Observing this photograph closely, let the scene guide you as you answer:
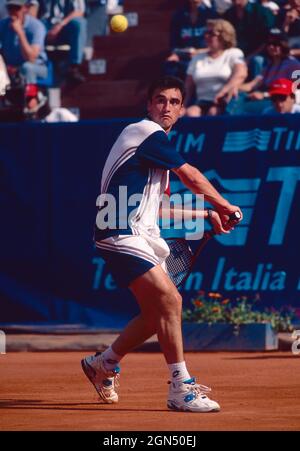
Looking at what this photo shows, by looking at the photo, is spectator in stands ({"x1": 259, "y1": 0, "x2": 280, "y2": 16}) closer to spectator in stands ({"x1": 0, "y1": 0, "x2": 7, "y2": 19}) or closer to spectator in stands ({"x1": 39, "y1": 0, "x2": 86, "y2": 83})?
spectator in stands ({"x1": 39, "y1": 0, "x2": 86, "y2": 83})

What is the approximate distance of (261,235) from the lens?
1172 cm

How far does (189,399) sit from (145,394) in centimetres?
106

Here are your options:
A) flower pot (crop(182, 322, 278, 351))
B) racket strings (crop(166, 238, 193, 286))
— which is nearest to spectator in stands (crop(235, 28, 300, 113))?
flower pot (crop(182, 322, 278, 351))

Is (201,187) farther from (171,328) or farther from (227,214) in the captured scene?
(171,328)

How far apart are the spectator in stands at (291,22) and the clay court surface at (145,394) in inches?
206

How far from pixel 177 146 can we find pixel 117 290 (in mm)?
1642

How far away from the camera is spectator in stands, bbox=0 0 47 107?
15.6 metres

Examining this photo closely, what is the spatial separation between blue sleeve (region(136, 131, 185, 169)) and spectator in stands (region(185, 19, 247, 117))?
6.54 metres

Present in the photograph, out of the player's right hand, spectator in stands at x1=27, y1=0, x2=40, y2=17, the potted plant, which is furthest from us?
spectator in stands at x1=27, y1=0, x2=40, y2=17

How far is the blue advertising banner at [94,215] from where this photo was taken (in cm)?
1170

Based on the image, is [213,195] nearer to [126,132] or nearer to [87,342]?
[126,132]

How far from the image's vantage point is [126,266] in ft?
23.3

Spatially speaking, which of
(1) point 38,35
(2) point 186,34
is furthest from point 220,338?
(1) point 38,35

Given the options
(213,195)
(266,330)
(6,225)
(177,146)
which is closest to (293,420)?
(213,195)
